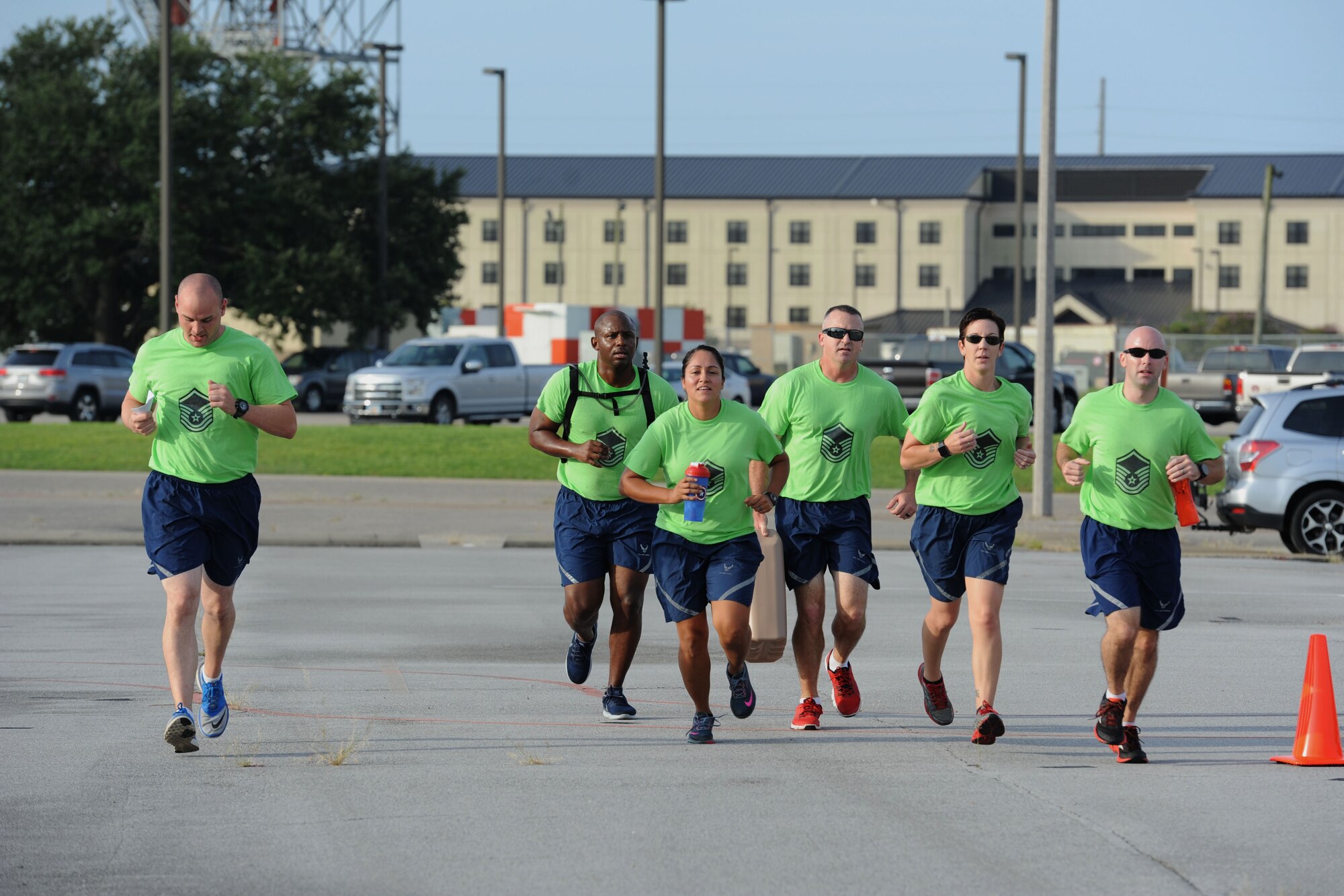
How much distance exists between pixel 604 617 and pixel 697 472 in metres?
5.33

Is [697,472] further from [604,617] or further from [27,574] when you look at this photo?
[27,574]

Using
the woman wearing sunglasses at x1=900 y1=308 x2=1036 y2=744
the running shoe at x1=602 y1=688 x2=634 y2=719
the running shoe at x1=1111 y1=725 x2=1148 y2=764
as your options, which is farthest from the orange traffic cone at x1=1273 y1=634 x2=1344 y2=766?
the running shoe at x1=602 y1=688 x2=634 y2=719

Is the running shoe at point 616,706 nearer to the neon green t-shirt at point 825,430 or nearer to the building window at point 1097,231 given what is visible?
the neon green t-shirt at point 825,430

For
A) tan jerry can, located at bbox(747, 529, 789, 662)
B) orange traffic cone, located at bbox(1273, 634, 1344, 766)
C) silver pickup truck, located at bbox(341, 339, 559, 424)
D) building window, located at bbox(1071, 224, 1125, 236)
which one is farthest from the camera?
building window, located at bbox(1071, 224, 1125, 236)

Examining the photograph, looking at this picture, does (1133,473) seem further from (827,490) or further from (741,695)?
(741,695)

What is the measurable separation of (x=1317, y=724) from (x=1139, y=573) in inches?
36.0

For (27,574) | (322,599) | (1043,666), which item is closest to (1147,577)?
(1043,666)

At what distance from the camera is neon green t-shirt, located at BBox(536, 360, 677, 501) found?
8266 mm

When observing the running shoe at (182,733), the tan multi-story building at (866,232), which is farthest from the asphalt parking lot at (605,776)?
the tan multi-story building at (866,232)

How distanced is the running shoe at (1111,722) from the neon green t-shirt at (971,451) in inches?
38.9

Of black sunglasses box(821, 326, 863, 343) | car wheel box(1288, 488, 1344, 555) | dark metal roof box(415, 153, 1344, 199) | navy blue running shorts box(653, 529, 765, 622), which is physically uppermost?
dark metal roof box(415, 153, 1344, 199)

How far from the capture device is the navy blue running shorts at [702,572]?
7699 mm

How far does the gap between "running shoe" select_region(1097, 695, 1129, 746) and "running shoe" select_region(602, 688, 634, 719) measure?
2.08m

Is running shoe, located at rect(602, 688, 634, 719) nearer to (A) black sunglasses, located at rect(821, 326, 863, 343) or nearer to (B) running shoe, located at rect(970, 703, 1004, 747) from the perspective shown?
(B) running shoe, located at rect(970, 703, 1004, 747)
